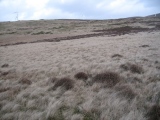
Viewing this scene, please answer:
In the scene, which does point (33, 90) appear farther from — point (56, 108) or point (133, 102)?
point (133, 102)

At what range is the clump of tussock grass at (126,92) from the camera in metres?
5.65

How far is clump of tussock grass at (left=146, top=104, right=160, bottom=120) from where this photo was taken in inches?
172

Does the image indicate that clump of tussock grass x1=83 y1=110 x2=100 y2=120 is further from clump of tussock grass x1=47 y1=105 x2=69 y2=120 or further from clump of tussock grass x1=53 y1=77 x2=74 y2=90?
clump of tussock grass x1=53 y1=77 x2=74 y2=90

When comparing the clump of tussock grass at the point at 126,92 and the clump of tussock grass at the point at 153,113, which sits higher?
the clump of tussock grass at the point at 126,92

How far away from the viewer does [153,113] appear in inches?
180

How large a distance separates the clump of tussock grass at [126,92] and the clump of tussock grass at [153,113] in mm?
887

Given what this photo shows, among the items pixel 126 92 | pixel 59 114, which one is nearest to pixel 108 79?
pixel 126 92

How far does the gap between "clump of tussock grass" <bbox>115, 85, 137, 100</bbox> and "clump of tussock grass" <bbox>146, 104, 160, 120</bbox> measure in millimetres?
887

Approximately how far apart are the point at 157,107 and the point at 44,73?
262 inches

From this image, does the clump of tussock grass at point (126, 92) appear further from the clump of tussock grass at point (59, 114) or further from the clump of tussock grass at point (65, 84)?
the clump of tussock grass at point (59, 114)

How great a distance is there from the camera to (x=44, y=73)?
31.6 ft

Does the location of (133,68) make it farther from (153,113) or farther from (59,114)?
(59,114)

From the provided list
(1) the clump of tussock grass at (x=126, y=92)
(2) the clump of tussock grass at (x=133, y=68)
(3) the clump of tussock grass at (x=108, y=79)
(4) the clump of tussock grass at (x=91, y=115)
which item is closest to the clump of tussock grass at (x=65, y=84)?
(3) the clump of tussock grass at (x=108, y=79)

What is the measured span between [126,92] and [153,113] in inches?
55.4
